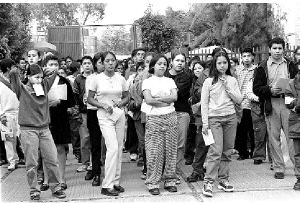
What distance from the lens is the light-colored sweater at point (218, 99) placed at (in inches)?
233

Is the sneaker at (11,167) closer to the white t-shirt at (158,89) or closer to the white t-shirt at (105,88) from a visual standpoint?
the white t-shirt at (105,88)

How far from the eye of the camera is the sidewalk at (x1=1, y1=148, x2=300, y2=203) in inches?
224

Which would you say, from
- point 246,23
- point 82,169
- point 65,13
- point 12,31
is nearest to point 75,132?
point 82,169

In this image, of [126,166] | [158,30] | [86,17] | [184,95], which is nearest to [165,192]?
[184,95]

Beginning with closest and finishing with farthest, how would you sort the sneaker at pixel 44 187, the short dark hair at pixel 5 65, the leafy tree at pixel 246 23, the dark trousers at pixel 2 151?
1. the sneaker at pixel 44 187
2. the short dark hair at pixel 5 65
3. the dark trousers at pixel 2 151
4. the leafy tree at pixel 246 23

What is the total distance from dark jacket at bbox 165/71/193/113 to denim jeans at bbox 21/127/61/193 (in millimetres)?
1903

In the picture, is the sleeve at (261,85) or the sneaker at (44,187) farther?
the sleeve at (261,85)

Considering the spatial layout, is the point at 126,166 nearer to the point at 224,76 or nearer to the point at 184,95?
the point at 184,95

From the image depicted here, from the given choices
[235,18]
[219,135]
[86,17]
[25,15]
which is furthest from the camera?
[86,17]

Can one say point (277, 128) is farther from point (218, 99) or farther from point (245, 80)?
point (245, 80)

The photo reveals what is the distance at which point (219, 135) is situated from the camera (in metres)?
5.88

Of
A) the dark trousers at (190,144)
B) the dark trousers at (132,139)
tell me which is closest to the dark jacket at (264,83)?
the dark trousers at (190,144)

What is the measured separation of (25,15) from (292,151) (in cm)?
2257

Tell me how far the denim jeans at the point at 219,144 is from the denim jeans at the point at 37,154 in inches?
79.3
